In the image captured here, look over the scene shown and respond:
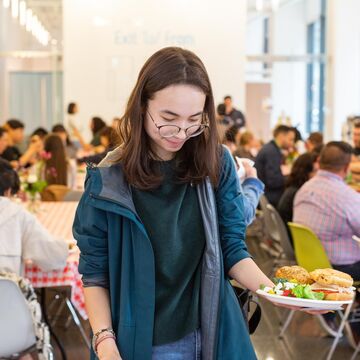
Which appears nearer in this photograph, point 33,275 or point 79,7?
point 33,275

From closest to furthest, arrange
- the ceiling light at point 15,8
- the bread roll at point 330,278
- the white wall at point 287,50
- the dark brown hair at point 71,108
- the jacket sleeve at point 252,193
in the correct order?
the bread roll at point 330,278, the jacket sleeve at point 252,193, the dark brown hair at point 71,108, the ceiling light at point 15,8, the white wall at point 287,50

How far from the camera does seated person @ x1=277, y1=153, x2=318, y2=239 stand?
6.29 m

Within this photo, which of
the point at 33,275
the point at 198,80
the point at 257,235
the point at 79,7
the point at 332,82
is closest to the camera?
the point at 198,80

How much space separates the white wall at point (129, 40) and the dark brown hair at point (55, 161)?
24.6ft

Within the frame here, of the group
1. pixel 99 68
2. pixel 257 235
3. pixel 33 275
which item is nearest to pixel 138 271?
pixel 33 275

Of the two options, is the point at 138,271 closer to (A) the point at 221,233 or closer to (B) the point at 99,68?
(A) the point at 221,233

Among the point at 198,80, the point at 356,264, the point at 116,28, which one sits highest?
the point at 116,28

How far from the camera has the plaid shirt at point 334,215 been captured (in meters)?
4.77

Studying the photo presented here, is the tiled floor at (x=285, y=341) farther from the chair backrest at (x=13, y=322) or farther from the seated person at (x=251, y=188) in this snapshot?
the seated person at (x=251, y=188)

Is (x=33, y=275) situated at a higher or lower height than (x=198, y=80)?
lower

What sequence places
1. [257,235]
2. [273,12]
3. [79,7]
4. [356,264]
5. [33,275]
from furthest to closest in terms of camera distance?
1. [273,12]
2. [79,7]
3. [257,235]
4. [356,264]
5. [33,275]

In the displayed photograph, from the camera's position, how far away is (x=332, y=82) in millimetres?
16188

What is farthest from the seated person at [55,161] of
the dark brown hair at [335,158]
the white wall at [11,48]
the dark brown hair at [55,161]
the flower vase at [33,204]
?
the white wall at [11,48]

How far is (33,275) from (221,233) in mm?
2410
